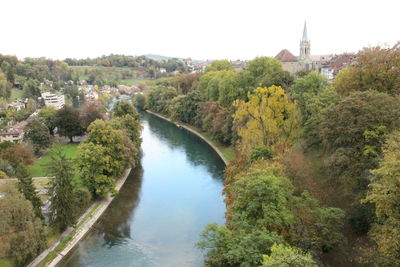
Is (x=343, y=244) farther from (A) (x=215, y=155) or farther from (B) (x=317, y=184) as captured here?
(A) (x=215, y=155)

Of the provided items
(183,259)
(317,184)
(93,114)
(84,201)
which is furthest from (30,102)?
(317,184)

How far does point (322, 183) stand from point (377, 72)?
24.4ft

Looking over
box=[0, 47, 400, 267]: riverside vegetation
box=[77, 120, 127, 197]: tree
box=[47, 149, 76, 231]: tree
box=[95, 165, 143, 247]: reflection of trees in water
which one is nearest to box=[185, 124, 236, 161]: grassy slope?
box=[0, 47, 400, 267]: riverside vegetation

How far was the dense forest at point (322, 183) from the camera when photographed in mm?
10374

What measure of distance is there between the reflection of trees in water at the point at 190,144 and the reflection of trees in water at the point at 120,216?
22.2 feet

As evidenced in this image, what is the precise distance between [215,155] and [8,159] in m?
17.9

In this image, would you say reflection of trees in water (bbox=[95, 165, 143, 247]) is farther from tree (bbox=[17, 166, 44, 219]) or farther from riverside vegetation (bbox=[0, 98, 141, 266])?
tree (bbox=[17, 166, 44, 219])

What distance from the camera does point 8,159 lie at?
86.7ft

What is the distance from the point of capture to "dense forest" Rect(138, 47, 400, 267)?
1037cm

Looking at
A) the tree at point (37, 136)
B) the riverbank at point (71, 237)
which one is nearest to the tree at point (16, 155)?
the tree at point (37, 136)

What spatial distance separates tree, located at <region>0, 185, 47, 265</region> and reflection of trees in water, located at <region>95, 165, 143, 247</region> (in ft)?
14.0

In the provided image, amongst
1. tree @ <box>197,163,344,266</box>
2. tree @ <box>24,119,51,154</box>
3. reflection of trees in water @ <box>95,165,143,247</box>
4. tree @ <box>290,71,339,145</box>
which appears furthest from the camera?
tree @ <box>24,119,51,154</box>

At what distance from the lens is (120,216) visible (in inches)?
854

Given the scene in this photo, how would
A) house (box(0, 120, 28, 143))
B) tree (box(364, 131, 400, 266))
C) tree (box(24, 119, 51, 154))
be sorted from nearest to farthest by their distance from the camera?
tree (box(364, 131, 400, 266)) → tree (box(24, 119, 51, 154)) → house (box(0, 120, 28, 143))
